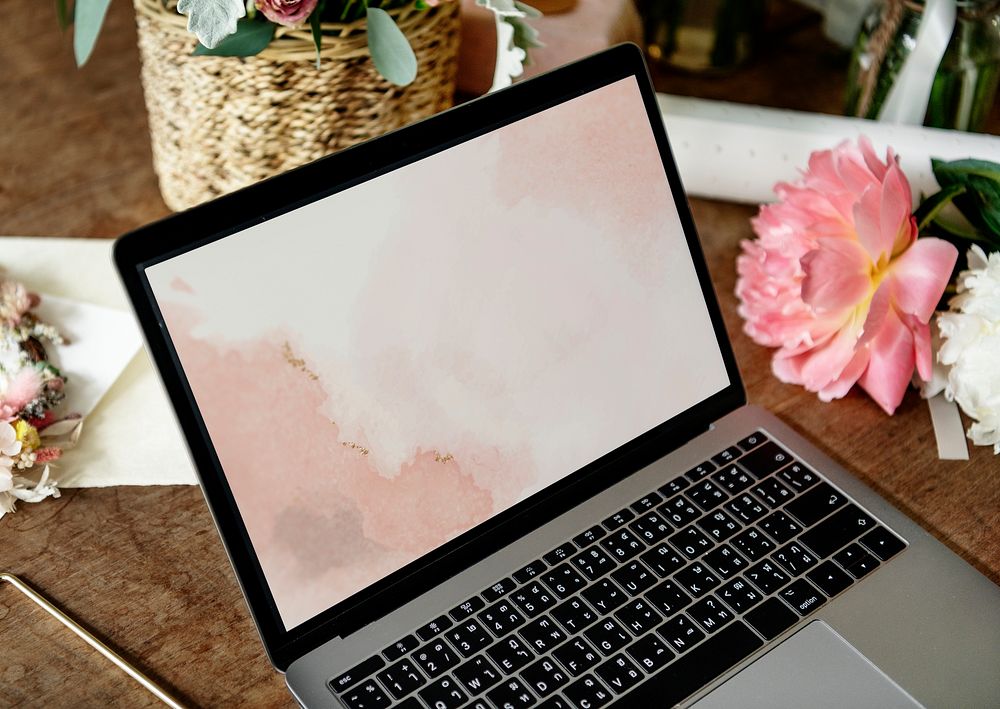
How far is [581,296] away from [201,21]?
10.8 inches

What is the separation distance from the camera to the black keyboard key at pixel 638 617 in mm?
551

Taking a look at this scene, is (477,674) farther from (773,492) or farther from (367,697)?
(773,492)

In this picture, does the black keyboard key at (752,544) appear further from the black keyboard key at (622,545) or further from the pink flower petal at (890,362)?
the pink flower petal at (890,362)

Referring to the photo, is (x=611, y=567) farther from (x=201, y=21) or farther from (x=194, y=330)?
(x=201, y=21)

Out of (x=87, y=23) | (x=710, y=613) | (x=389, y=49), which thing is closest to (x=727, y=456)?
(x=710, y=613)

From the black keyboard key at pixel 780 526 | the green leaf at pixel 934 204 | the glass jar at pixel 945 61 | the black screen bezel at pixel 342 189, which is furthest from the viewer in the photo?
the glass jar at pixel 945 61

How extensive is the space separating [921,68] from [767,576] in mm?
479

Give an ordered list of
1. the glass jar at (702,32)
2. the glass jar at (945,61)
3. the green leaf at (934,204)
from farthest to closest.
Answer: the glass jar at (702,32)
the glass jar at (945,61)
the green leaf at (934,204)

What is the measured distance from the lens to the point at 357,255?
549mm

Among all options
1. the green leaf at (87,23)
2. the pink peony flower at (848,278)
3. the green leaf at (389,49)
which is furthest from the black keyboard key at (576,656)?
the green leaf at (87,23)

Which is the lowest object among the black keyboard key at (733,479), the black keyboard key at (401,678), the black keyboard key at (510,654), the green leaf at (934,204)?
the black keyboard key at (401,678)

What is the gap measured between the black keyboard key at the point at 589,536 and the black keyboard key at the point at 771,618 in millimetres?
96

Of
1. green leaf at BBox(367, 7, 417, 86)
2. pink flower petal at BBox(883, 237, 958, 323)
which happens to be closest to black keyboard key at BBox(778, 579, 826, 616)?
pink flower petal at BBox(883, 237, 958, 323)

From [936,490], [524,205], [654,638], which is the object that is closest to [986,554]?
[936,490]
